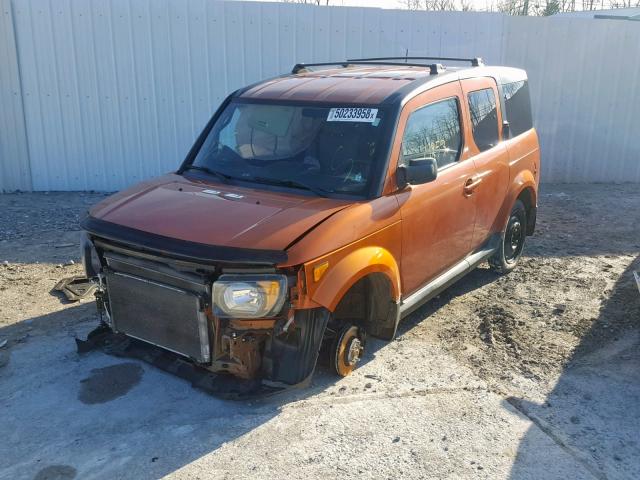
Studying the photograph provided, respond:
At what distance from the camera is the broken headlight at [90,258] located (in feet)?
13.2

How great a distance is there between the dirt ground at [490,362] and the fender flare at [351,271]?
0.75 metres

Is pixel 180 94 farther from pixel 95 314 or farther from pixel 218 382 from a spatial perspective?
pixel 218 382

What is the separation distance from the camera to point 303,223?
3.62 m

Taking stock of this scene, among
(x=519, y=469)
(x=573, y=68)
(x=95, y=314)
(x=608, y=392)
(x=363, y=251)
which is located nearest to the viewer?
(x=519, y=469)

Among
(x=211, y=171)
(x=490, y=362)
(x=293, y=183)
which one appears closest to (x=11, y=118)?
(x=211, y=171)

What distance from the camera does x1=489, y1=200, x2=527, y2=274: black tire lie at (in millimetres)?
5996

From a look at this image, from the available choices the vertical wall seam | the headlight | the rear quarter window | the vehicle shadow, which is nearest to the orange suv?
the headlight

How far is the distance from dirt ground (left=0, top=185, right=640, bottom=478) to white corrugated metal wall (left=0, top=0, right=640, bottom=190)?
224cm

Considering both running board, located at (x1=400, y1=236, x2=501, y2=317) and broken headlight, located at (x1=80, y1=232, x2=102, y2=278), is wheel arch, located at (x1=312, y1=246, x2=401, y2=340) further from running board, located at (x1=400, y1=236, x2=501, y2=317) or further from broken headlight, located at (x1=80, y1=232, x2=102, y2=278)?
broken headlight, located at (x1=80, y1=232, x2=102, y2=278)

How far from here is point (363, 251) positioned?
3830 millimetres

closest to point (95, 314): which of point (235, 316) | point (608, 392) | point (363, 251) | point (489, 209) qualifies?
point (235, 316)

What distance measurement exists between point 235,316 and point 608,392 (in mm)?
2532

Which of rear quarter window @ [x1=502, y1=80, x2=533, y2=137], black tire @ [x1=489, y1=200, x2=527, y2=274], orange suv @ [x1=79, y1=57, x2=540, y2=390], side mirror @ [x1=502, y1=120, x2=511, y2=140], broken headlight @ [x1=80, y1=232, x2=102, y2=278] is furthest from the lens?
black tire @ [x1=489, y1=200, x2=527, y2=274]

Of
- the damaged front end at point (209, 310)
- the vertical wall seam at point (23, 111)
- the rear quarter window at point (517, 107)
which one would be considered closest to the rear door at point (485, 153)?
the rear quarter window at point (517, 107)
